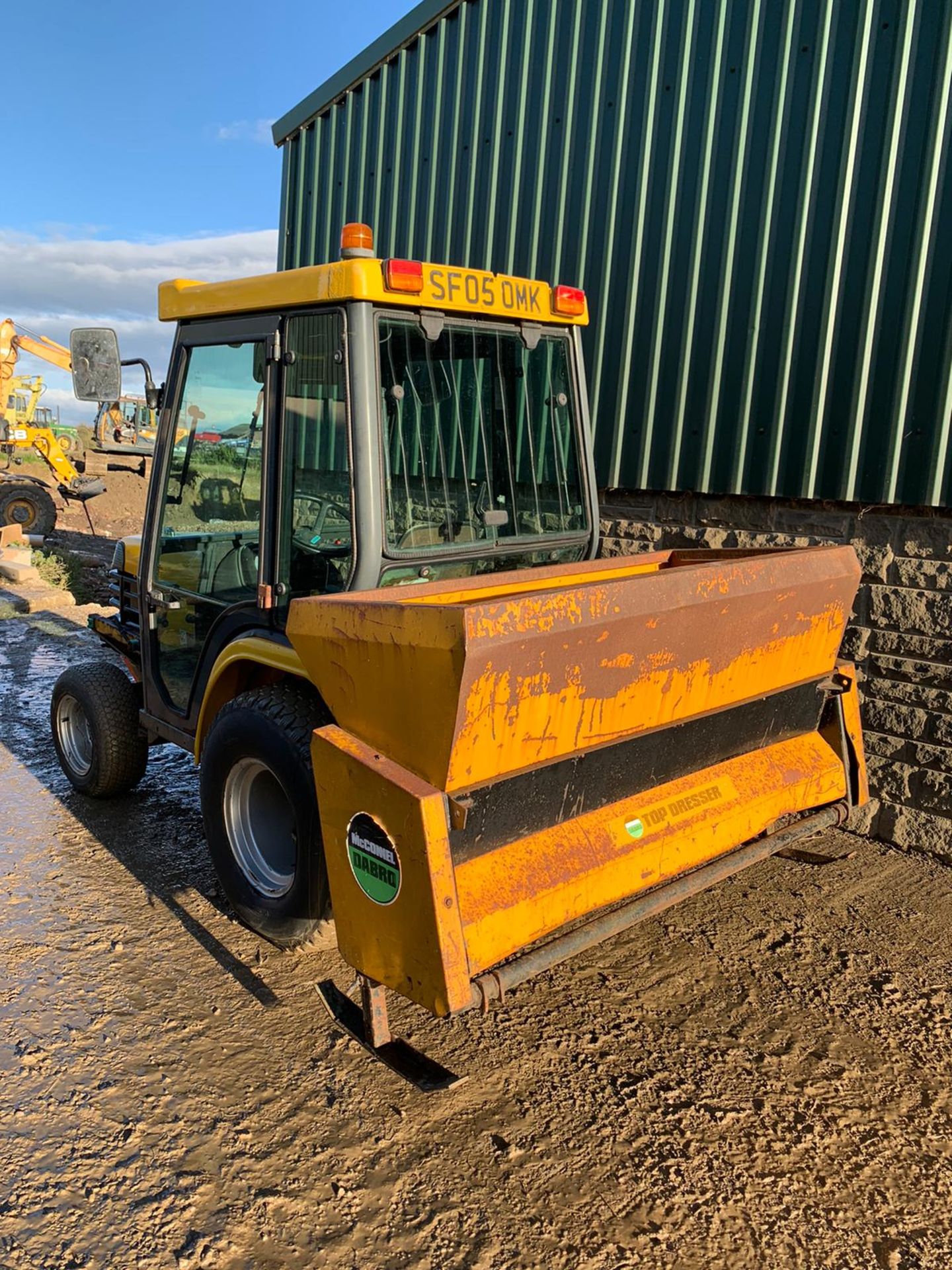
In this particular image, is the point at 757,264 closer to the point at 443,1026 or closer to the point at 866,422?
the point at 866,422

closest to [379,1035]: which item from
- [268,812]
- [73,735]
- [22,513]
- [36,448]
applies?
[268,812]

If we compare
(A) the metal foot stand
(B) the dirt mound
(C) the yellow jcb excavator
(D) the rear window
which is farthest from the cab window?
(B) the dirt mound

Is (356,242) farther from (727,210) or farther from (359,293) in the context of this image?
(727,210)

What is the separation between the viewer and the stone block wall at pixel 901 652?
4383mm

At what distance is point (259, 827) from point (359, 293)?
1.91 m

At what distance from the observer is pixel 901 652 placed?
453cm

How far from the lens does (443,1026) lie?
307 centimetres

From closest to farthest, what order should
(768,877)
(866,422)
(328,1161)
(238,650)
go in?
(328,1161), (238,650), (768,877), (866,422)

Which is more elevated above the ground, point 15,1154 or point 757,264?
point 757,264

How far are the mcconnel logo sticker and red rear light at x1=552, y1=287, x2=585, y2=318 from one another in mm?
2253

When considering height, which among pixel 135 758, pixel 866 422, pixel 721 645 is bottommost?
pixel 135 758

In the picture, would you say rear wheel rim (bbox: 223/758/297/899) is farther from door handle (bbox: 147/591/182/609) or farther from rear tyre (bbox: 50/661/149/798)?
rear tyre (bbox: 50/661/149/798)

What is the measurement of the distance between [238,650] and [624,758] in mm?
1463

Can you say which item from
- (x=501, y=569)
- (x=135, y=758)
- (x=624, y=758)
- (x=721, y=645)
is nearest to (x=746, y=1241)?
(x=624, y=758)
